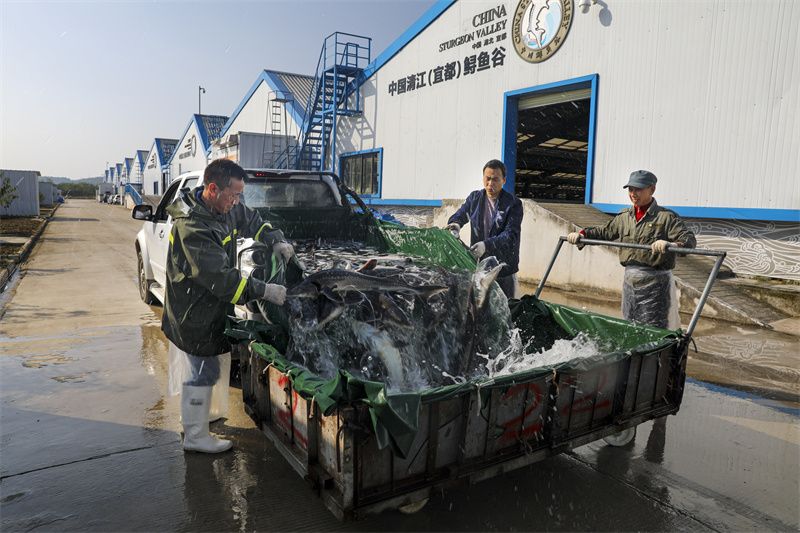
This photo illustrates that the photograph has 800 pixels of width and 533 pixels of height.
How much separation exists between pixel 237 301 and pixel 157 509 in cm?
125

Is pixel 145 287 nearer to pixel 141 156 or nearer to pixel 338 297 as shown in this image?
pixel 338 297

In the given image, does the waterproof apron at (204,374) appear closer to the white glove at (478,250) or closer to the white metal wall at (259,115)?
the white glove at (478,250)

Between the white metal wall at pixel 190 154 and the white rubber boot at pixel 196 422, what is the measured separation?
32675 millimetres

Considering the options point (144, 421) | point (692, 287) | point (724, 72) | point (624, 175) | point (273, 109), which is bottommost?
point (144, 421)

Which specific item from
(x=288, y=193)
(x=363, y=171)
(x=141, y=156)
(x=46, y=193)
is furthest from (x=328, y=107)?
(x=141, y=156)

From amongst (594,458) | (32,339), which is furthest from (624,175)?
(32,339)

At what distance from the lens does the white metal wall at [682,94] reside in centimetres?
885

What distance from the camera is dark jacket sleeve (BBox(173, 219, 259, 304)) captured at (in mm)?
3254

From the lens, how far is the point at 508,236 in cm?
507

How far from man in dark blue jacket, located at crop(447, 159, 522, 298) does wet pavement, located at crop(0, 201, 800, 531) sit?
6.10ft

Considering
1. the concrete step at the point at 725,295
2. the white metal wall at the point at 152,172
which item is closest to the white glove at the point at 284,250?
the concrete step at the point at 725,295

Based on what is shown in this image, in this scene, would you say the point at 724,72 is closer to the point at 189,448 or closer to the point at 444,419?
the point at 444,419

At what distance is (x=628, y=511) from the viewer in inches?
120

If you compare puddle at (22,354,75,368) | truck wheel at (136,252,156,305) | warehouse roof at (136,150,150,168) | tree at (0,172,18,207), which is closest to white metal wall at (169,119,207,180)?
tree at (0,172,18,207)
